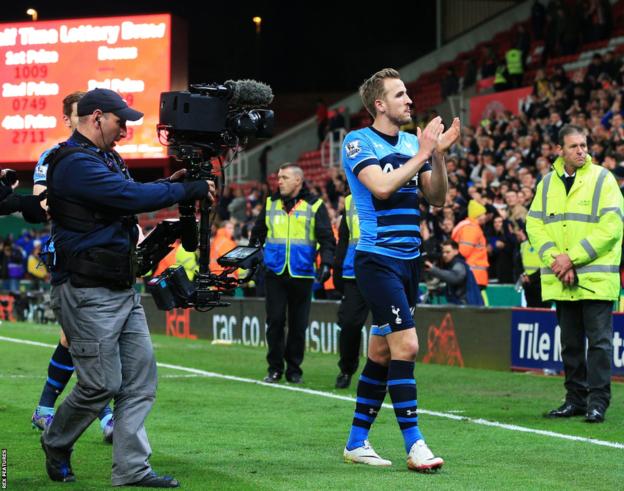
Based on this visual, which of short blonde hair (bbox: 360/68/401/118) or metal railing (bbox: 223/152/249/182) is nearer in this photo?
short blonde hair (bbox: 360/68/401/118)

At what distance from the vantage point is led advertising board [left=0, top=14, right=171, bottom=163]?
21438 mm

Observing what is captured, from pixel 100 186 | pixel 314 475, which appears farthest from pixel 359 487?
pixel 100 186

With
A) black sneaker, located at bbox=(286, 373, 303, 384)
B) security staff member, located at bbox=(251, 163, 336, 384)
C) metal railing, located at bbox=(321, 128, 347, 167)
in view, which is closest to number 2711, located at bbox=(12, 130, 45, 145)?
security staff member, located at bbox=(251, 163, 336, 384)

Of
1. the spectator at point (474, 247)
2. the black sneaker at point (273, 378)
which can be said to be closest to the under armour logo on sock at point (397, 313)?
the black sneaker at point (273, 378)

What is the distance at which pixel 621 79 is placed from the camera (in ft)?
76.8

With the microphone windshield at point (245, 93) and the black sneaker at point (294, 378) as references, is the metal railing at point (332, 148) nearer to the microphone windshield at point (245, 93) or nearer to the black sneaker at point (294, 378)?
the black sneaker at point (294, 378)

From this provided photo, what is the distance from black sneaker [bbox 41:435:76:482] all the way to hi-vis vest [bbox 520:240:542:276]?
344 inches

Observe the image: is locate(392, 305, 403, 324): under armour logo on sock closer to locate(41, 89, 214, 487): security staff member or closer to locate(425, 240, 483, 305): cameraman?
locate(41, 89, 214, 487): security staff member

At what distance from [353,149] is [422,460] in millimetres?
1803

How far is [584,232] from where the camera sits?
9.86 metres

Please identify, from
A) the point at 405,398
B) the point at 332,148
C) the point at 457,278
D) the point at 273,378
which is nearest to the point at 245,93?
the point at 405,398

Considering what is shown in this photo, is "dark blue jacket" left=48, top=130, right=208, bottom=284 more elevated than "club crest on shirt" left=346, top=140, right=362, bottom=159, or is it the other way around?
"club crest on shirt" left=346, top=140, right=362, bottom=159

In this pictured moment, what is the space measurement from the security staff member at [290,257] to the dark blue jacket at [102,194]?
6175mm

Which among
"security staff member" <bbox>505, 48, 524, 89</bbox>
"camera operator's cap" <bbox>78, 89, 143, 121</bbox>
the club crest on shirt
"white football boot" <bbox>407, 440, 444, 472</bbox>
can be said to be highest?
"security staff member" <bbox>505, 48, 524, 89</bbox>
